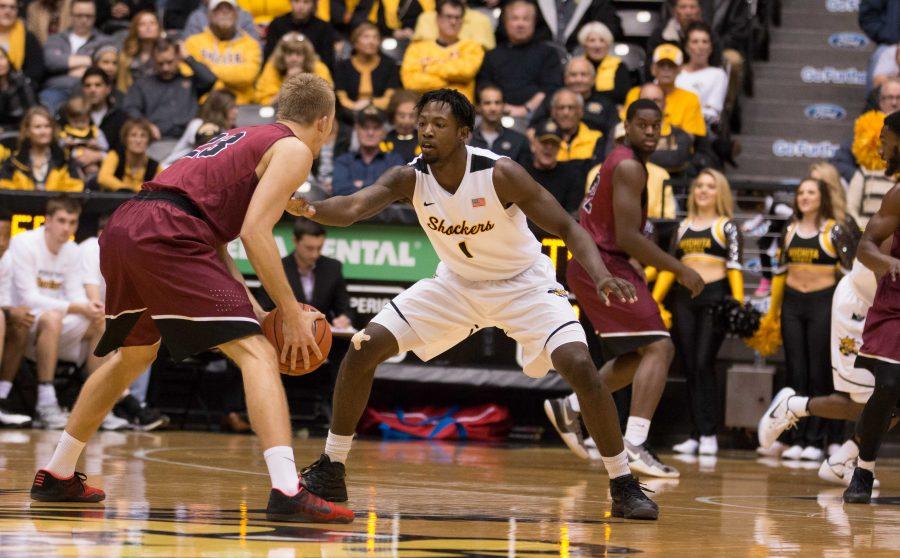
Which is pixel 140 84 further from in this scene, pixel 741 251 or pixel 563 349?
pixel 563 349

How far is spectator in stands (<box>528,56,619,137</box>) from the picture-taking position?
13086 millimetres

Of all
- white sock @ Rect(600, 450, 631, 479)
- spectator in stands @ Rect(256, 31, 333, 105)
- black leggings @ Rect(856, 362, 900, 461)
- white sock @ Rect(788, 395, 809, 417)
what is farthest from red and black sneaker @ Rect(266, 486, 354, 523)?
spectator in stands @ Rect(256, 31, 333, 105)

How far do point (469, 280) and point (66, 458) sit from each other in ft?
6.86

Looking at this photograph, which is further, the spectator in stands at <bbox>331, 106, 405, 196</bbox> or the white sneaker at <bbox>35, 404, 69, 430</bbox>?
the spectator in stands at <bbox>331, 106, 405, 196</bbox>

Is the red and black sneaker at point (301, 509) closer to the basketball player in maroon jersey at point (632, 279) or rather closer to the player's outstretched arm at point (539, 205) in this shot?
the player's outstretched arm at point (539, 205)

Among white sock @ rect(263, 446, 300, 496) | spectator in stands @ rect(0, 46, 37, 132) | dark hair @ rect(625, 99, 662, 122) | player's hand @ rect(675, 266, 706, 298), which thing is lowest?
white sock @ rect(263, 446, 300, 496)

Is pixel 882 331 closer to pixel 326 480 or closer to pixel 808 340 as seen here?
pixel 326 480

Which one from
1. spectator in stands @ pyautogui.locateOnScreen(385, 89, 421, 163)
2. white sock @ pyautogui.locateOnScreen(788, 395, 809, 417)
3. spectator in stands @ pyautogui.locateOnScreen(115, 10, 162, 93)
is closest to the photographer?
white sock @ pyautogui.locateOnScreen(788, 395, 809, 417)

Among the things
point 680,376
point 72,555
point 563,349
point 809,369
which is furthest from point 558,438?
point 72,555

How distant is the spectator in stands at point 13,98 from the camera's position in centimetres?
1433

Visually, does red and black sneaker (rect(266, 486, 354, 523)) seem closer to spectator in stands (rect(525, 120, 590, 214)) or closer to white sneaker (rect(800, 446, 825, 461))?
white sneaker (rect(800, 446, 825, 461))

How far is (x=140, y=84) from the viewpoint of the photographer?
1457cm

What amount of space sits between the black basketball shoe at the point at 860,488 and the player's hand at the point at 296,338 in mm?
3341

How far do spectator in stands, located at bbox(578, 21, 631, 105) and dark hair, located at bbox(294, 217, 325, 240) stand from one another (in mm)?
3495
